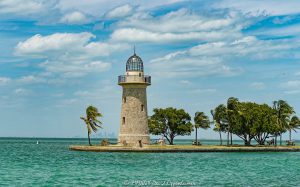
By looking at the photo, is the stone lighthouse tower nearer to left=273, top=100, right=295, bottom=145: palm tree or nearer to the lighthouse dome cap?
the lighthouse dome cap

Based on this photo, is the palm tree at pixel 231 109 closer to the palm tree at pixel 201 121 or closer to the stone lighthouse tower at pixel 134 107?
the palm tree at pixel 201 121

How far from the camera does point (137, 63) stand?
262 ft

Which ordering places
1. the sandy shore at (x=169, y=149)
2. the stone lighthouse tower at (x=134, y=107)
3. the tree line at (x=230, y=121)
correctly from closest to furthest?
1. the sandy shore at (x=169, y=149)
2. the stone lighthouse tower at (x=134, y=107)
3. the tree line at (x=230, y=121)

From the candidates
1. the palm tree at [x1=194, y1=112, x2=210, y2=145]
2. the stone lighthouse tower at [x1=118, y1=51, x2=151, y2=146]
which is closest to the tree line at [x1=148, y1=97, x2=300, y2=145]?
the palm tree at [x1=194, y1=112, x2=210, y2=145]

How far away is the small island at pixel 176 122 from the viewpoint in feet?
254

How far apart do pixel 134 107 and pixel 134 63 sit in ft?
21.9

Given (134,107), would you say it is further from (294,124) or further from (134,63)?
(294,124)

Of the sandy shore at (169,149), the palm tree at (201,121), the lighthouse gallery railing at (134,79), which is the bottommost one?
the sandy shore at (169,149)

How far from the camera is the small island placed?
7744 cm

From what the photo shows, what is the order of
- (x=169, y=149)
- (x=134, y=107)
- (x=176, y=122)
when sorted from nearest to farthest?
1. (x=134, y=107)
2. (x=169, y=149)
3. (x=176, y=122)

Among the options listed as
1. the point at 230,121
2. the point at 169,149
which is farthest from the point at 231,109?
the point at 169,149

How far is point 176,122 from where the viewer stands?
97625 mm

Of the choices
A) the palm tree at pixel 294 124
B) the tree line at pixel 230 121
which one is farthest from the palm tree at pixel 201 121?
the palm tree at pixel 294 124

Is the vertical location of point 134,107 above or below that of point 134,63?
below
